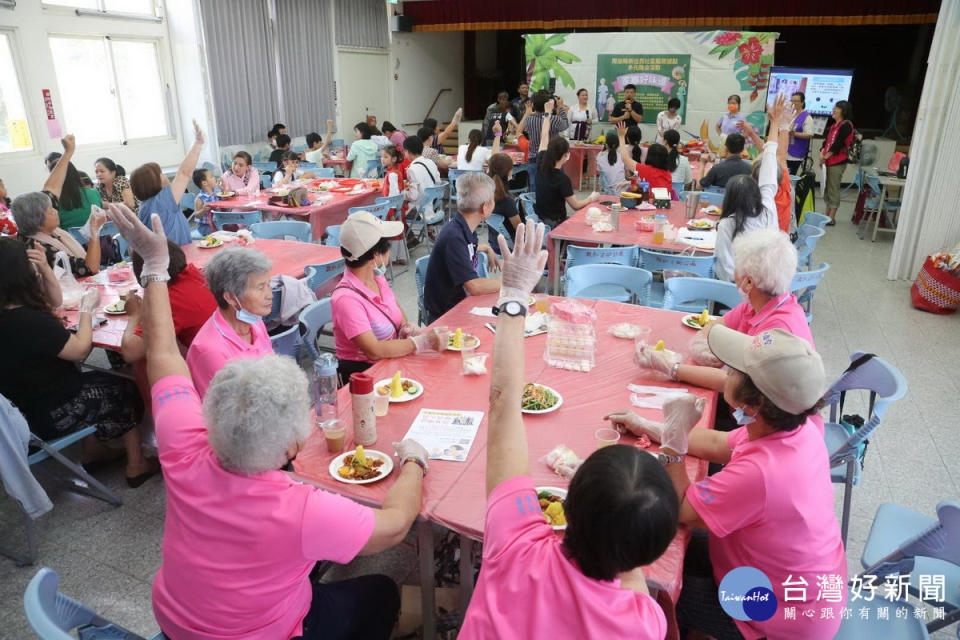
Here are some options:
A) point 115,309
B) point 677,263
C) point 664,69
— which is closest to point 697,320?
point 677,263

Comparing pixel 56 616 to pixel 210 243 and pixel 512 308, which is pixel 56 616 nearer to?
pixel 512 308

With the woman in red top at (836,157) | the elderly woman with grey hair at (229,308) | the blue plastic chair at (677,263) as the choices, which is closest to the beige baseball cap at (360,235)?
the elderly woman with grey hair at (229,308)

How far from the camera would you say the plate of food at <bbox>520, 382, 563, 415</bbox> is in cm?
264

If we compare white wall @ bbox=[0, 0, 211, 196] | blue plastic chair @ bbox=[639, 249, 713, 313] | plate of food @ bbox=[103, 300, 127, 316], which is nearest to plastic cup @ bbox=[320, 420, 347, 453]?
plate of food @ bbox=[103, 300, 127, 316]

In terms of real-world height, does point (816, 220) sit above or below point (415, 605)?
above

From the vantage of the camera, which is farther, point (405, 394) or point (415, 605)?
point (405, 394)

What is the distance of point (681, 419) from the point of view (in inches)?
83.2

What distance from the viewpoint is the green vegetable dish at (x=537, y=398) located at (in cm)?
266

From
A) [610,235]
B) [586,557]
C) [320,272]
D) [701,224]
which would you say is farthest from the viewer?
[701,224]

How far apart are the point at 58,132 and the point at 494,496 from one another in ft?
32.3

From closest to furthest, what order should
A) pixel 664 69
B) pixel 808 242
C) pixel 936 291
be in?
pixel 808 242 → pixel 936 291 → pixel 664 69

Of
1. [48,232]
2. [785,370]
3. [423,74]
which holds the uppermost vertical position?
[423,74]

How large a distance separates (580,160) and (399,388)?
1023 cm

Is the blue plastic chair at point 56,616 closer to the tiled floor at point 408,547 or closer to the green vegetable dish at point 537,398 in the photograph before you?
the tiled floor at point 408,547
